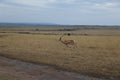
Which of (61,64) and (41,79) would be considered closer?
(41,79)

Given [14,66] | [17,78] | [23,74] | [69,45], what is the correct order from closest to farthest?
[17,78] → [23,74] → [14,66] → [69,45]

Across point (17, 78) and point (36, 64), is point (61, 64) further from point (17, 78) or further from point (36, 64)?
point (17, 78)

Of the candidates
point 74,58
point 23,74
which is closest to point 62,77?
point 23,74

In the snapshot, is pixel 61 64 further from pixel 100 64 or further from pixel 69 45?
pixel 69 45

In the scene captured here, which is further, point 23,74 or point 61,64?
point 61,64

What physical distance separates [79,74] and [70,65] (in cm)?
286

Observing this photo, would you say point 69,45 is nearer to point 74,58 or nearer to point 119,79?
point 74,58

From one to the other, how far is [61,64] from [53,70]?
2.12 m

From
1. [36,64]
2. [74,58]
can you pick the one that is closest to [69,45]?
[74,58]

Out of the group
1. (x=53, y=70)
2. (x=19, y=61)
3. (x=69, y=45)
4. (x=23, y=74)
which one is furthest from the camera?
(x=69, y=45)

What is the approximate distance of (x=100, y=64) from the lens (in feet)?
62.4

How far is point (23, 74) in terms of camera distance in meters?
15.6

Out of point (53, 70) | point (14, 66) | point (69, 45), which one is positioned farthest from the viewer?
point (69, 45)

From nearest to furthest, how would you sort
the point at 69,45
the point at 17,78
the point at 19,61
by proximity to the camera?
the point at 17,78
the point at 19,61
the point at 69,45
